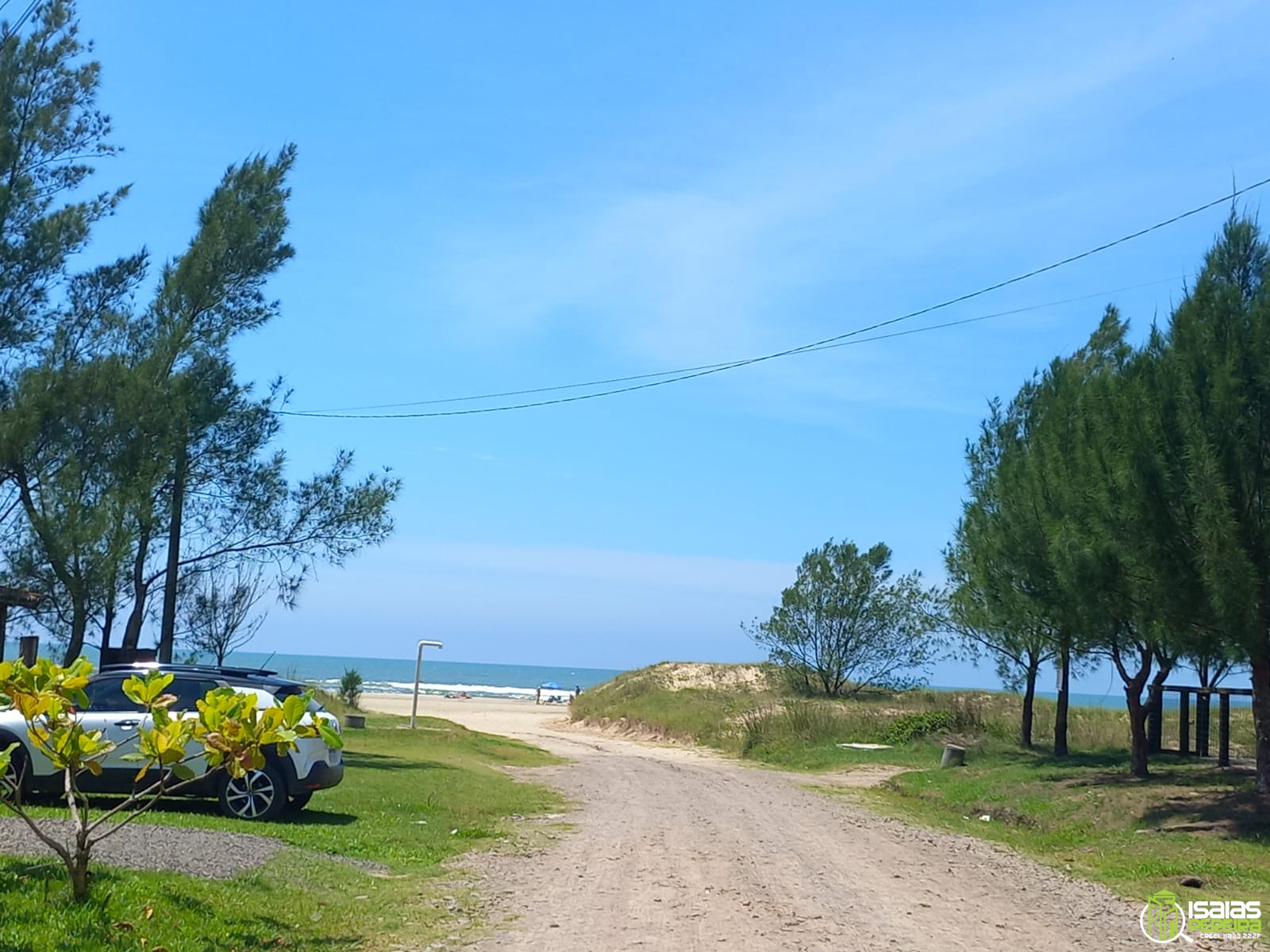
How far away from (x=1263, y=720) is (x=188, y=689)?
1438cm

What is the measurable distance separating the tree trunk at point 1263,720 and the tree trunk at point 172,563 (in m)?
20.1

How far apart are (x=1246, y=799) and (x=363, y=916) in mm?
13212

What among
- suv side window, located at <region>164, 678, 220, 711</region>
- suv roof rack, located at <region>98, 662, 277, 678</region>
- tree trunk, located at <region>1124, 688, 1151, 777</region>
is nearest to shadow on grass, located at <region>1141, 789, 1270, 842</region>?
tree trunk, located at <region>1124, 688, 1151, 777</region>

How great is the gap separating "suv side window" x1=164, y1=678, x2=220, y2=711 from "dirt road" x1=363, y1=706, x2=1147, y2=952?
14.9 feet

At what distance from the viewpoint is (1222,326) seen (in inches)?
652

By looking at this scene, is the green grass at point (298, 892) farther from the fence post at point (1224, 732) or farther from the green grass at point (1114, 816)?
the fence post at point (1224, 732)

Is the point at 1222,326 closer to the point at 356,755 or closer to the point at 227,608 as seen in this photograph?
the point at 356,755

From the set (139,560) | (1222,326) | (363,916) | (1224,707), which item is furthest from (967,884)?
(139,560)

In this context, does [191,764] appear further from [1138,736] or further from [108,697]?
[1138,736]

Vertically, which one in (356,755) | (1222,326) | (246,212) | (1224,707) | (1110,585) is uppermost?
(246,212)

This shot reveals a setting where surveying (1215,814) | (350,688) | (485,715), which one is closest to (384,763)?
(1215,814)

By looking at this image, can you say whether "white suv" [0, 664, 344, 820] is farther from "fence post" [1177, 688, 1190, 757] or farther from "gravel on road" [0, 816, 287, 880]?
"fence post" [1177, 688, 1190, 757]

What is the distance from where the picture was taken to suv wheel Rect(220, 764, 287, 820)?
44.9 ft

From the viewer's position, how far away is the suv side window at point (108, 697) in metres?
14.0
